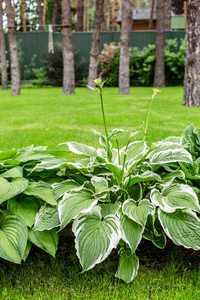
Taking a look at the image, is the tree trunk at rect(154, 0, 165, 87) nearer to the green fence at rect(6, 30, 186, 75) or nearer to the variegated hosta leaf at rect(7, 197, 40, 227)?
the green fence at rect(6, 30, 186, 75)

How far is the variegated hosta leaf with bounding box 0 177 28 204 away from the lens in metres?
1.71

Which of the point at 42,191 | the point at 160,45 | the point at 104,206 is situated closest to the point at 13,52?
the point at 160,45

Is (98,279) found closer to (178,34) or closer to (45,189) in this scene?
(45,189)

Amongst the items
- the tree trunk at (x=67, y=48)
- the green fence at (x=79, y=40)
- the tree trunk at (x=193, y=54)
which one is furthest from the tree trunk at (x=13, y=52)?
the tree trunk at (x=193, y=54)

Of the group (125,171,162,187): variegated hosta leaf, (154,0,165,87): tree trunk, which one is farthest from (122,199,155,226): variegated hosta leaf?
(154,0,165,87): tree trunk

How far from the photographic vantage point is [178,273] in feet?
5.90

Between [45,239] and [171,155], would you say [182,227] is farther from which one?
[45,239]

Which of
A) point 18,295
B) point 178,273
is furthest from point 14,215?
point 178,273

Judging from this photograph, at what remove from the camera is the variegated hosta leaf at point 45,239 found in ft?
5.67

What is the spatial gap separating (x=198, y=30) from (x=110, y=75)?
8177 mm

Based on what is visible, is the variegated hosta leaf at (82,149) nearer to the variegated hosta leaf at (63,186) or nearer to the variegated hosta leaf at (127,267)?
the variegated hosta leaf at (63,186)

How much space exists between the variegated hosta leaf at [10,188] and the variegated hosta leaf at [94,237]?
0.33 metres

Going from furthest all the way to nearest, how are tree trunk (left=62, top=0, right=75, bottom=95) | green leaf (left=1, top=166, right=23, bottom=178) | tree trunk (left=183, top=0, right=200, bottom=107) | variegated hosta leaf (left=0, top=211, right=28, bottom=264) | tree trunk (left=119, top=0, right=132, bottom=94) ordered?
tree trunk (left=62, top=0, right=75, bottom=95) → tree trunk (left=119, top=0, right=132, bottom=94) → tree trunk (left=183, top=0, right=200, bottom=107) → green leaf (left=1, top=166, right=23, bottom=178) → variegated hosta leaf (left=0, top=211, right=28, bottom=264)

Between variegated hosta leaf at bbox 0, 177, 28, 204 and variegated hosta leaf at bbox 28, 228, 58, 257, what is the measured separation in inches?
8.6
